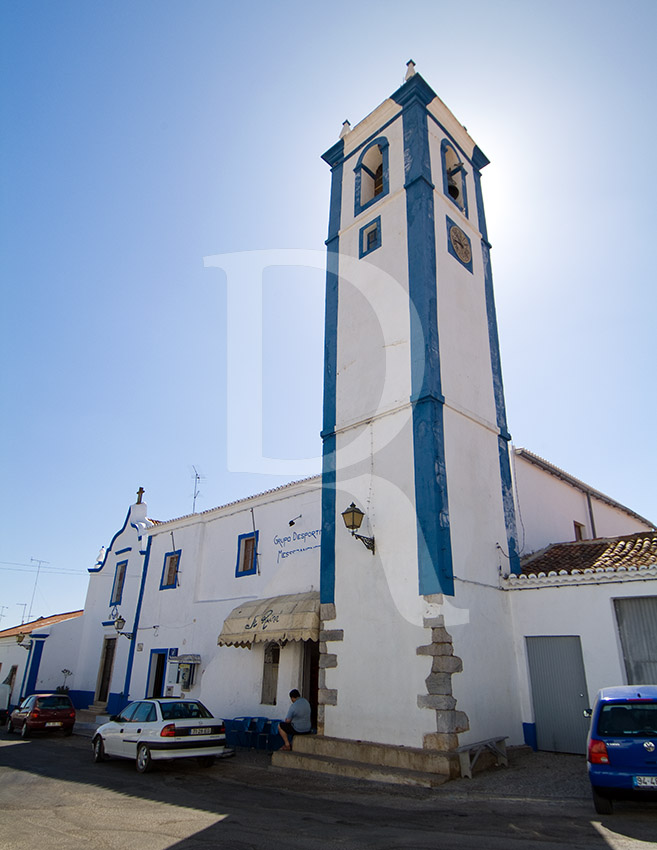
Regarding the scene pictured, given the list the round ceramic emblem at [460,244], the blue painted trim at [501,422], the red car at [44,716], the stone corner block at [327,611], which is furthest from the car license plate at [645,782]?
the red car at [44,716]

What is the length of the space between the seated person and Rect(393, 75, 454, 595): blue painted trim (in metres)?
3.82

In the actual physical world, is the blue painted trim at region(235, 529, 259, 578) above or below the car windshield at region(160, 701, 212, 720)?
→ above

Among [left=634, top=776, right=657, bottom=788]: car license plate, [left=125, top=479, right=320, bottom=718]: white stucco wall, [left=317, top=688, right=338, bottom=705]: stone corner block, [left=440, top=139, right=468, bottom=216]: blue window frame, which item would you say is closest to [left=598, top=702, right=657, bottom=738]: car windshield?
[left=634, top=776, right=657, bottom=788]: car license plate

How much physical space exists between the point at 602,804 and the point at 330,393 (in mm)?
9756

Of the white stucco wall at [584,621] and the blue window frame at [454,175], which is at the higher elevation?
the blue window frame at [454,175]

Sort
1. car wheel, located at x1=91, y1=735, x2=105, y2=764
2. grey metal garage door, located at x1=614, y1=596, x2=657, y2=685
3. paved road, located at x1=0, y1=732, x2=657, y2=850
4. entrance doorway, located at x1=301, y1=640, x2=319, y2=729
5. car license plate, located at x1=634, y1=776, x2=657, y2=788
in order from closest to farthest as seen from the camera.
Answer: paved road, located at x1=0, y1=732, x2=657, y2=850 → car license plate, located at x1=634, y1=776, x2=657, y2=788 → grey metal garage door, located at x1=614, y1=596, x2=657, y2=685 → car wheel, located at x1=91, y1=735, x2=105, y2=764 → entrance doorway, located at x1=301, y1=640, x2=319, y2=729

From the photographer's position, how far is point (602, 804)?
6.52 meters

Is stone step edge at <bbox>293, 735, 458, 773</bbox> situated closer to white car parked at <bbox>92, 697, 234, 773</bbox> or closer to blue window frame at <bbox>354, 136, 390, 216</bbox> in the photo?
white car parked at <bbox>92, 697, 234, 773</bbox>

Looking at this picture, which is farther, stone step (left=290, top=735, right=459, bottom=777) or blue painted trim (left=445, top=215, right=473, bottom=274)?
blue painted trim (left=445, top=215, right=473, bottom=274)

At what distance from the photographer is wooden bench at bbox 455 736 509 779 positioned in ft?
29.6

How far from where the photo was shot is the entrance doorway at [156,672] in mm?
18516

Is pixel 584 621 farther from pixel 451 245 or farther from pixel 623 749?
pixel 451 245

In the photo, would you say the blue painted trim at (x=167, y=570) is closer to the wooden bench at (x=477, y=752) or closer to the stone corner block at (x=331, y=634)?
the stone corner block at (x=331, y=634)

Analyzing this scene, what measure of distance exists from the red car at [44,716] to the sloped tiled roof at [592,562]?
47.5ft
